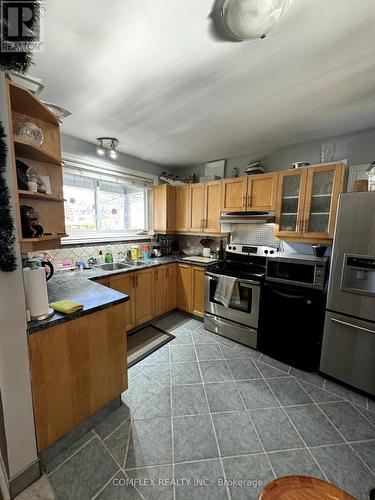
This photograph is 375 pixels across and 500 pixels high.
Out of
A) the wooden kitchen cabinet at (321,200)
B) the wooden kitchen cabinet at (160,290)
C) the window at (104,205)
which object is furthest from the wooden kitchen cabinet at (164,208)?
the wooden kitchen cabinet at (321,200)

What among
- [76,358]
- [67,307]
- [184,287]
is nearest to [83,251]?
[184,287]

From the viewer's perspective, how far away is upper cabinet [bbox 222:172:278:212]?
2.59m

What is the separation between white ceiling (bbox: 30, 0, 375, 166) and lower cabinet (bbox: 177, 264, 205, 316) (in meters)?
1.85

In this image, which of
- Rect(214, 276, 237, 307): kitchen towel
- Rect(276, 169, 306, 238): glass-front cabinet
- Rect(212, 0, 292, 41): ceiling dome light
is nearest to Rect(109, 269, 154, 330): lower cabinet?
Rect(214, 276, 237, 307): kitchen towel

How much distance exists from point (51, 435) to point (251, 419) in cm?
138

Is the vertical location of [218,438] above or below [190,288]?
below

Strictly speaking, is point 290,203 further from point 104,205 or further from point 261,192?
point 104,205

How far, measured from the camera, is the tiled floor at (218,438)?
1179 mm

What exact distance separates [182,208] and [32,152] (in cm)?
241

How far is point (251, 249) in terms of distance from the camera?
116 inches

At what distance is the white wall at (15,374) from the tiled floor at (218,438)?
0.29 metres

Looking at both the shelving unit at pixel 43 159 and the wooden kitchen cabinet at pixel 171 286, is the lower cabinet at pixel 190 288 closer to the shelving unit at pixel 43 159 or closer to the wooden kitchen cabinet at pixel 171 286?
the wooden kitchen cabinet at pixel 171 286

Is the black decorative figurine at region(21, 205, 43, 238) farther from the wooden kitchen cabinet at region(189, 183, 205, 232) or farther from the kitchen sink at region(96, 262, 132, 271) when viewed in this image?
the wooden kitchen cabinet at region(189, 183, 205, 232)
